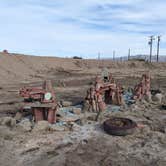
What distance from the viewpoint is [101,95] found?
13516 mm

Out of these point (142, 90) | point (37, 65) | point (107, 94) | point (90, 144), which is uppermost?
point (142, 90)

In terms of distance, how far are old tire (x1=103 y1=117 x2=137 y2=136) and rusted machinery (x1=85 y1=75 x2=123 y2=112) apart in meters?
1.98

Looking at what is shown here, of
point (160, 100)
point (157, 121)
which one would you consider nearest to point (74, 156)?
point (157, 121)

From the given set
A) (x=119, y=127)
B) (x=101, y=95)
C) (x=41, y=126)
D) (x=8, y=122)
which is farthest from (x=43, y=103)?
(x=101, y=95)

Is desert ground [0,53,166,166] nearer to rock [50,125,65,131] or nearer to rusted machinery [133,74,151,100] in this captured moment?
rock [50,125,65,131]

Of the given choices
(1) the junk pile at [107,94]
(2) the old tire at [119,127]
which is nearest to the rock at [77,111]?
(1) the junk pile at [107,94]

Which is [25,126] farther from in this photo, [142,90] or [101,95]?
[142,90]

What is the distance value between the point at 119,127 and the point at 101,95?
3192 millimetres

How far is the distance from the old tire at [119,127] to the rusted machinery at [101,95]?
198cm

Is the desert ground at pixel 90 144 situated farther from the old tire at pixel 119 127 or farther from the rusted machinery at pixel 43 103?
the rusted machinery at pixel 43 103

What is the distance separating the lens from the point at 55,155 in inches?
356

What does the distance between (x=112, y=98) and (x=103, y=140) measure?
14.8 ft

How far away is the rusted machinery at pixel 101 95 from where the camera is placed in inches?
510

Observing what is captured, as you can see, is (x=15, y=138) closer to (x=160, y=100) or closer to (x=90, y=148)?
(x=90, y=148)
